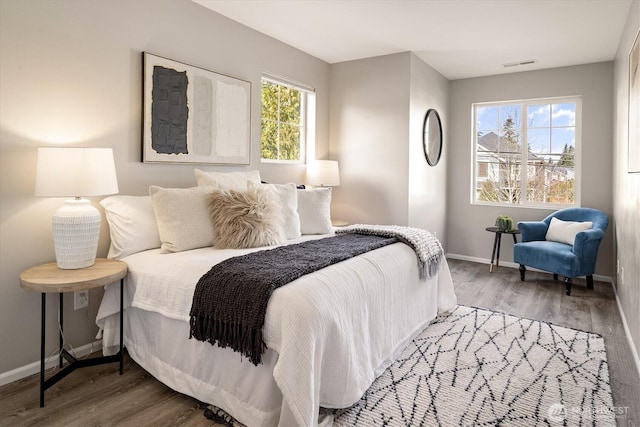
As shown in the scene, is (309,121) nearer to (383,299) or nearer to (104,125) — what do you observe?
(104,125)

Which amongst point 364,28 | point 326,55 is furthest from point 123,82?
point 326,55

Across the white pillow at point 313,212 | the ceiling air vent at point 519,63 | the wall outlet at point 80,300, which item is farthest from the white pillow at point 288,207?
the ceiling air vent at point 519,63

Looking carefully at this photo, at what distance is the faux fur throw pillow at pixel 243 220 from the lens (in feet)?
8.38

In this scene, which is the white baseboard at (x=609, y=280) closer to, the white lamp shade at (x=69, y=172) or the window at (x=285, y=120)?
the window at (x=285, y=120)

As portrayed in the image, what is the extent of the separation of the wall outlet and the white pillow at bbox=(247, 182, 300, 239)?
126cm

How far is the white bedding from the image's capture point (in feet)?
5.46

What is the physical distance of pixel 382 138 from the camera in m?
4.42

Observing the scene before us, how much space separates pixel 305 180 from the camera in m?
4.56

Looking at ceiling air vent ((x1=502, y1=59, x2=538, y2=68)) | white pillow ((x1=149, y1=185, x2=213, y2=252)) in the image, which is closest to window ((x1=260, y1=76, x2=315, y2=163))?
white pillow ((x1=149, y1=185, x2=213, y2=252))

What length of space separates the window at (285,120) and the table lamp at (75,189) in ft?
6.33

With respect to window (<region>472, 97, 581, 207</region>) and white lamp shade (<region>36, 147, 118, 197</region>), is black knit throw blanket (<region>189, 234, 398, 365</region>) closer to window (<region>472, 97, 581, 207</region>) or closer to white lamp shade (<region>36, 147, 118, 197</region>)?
white lamp shade (<region>36, 147, 118, 197</region>)

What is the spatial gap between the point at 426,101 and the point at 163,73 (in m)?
2.98

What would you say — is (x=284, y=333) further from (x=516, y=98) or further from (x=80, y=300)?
(x=516, y=98)

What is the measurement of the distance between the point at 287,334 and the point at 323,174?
110 inches
